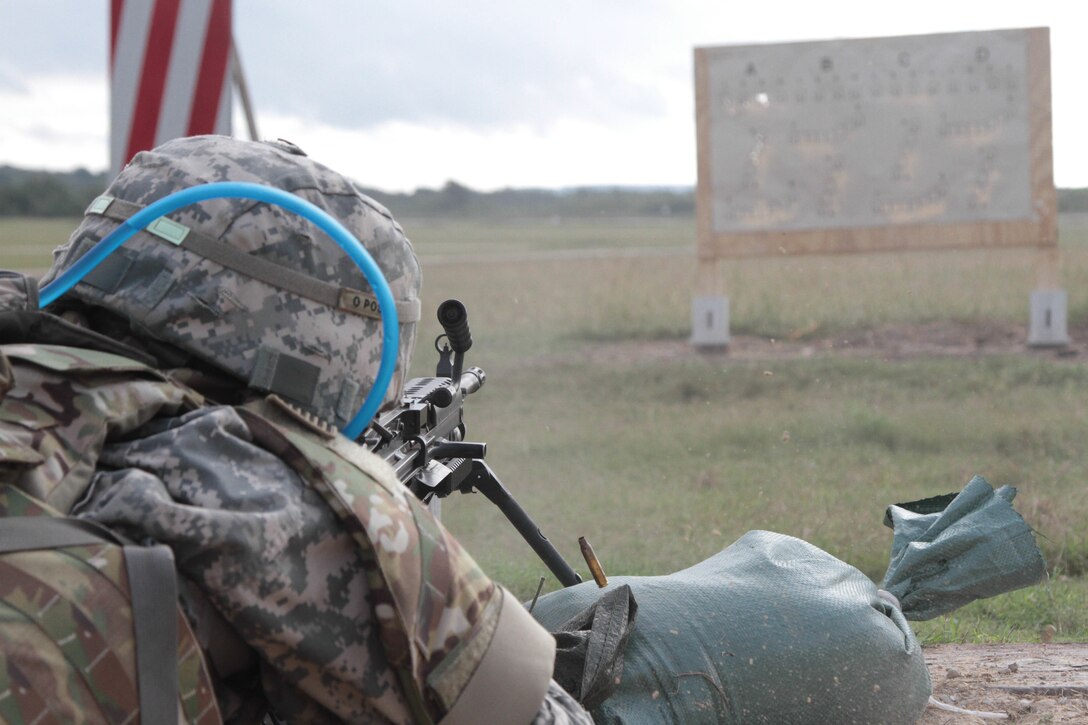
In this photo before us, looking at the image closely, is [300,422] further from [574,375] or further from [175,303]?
[574,375]

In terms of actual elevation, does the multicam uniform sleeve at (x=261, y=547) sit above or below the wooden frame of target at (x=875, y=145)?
below

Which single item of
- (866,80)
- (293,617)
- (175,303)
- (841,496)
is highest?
(866,80)

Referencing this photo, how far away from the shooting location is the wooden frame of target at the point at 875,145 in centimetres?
695

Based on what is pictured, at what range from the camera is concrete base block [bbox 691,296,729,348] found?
7.57m

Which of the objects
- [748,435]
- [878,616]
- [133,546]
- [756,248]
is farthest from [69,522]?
[756,248]

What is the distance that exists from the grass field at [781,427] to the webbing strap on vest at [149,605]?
7.90ft

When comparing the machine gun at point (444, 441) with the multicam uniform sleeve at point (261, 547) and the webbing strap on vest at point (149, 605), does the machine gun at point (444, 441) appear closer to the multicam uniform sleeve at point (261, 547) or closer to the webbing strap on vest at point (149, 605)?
the multicam uniform sleeve at point (261, 547)

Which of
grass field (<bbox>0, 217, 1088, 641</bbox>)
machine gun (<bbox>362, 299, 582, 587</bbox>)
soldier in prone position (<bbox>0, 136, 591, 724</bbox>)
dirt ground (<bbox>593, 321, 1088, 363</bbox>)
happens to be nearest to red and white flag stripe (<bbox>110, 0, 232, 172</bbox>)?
machine gun (<bbox>362, 299, 582, 587</bbox>)

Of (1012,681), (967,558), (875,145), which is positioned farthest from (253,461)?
(875,145)

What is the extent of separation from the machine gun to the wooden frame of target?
4481 mm

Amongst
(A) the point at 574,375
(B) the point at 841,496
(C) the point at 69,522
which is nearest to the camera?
(C) the point at 69,522

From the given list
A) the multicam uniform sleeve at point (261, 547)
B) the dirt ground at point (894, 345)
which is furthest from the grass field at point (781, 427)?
the multicam uniform sleeve at point (261, 547)

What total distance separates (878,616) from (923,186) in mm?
5092

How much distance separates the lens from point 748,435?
5.72 m
